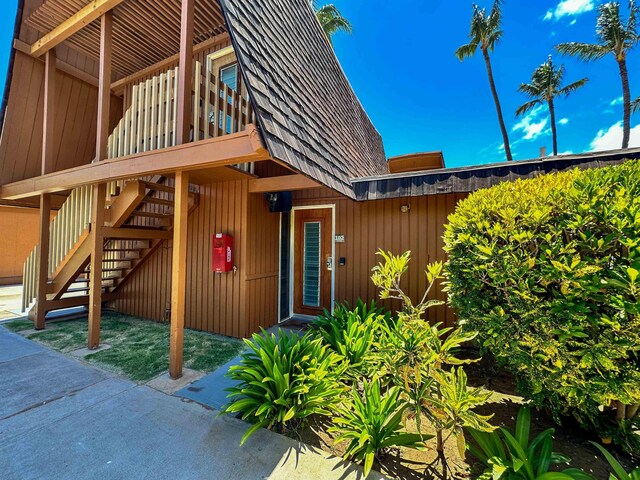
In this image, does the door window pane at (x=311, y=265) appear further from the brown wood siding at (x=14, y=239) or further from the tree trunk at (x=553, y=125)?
the tree trunk at (x=553, y=125)

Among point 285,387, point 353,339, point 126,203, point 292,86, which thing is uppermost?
point 292,86

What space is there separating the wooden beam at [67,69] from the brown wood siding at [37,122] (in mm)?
82

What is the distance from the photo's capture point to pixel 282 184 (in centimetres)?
403

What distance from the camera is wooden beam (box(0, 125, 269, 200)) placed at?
8.07 ft

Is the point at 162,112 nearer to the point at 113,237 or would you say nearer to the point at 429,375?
the point at 113,237

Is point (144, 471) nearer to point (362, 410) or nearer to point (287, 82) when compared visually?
point (362, 410)

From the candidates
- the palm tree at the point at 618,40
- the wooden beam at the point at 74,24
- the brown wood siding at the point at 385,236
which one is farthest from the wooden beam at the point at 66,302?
the palm tree at the point at 618,40

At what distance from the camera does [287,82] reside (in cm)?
325

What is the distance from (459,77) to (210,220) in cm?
1638

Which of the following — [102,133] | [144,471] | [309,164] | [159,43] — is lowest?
[144,471]

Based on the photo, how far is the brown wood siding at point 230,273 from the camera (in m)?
4.45

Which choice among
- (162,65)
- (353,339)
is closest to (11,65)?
(162,65)

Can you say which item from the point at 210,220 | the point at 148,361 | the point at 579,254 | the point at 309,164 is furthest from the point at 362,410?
the point at 210,220

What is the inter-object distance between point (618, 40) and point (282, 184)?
17351 millimetres
